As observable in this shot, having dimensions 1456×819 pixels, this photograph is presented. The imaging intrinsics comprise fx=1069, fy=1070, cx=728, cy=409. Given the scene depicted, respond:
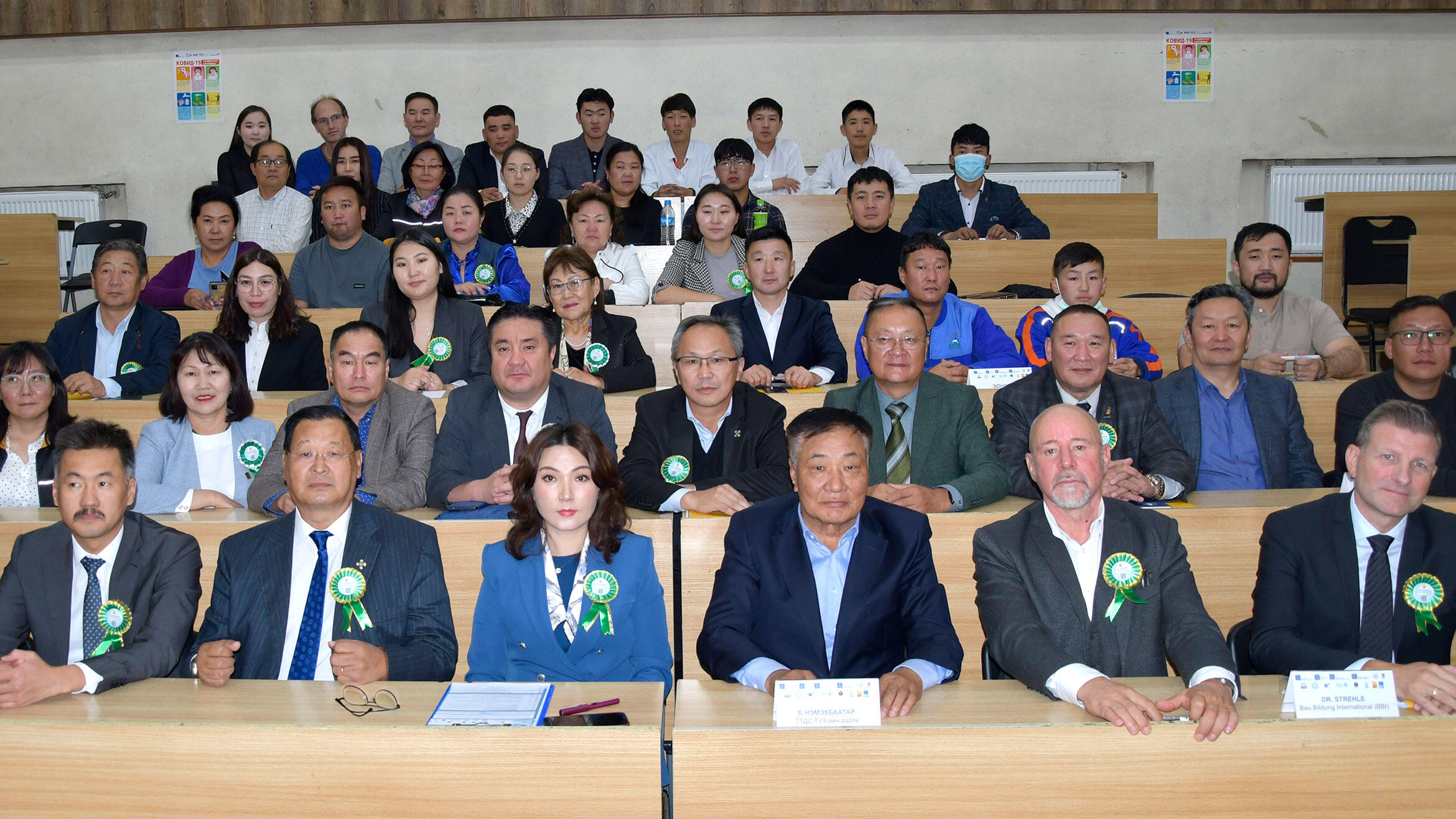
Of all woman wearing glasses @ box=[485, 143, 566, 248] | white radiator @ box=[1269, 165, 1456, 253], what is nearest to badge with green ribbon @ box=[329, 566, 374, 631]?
woman wearing glasses @ box=[485, 143, 566, 248]

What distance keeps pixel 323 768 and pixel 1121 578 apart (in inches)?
56.9

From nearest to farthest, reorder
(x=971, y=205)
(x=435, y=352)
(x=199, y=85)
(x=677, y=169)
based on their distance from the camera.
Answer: (x=435, y=352)
(x=971, y=205)
(x=677, y=169)
(x=199, y=85)

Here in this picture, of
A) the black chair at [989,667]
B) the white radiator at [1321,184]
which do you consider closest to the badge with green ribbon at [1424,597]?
the black chair at [989,667]

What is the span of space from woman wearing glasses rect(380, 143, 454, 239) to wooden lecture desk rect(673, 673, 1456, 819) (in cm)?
433

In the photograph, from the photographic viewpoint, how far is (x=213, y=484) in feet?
10.2

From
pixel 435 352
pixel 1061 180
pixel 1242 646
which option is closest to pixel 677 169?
pixel 1061 180

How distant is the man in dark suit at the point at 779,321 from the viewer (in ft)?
13.5

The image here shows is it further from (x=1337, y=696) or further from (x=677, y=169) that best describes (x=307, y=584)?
(x=677, y=169)

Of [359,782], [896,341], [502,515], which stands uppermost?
[896,341]

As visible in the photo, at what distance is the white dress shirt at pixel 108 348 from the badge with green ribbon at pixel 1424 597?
4.12 metres

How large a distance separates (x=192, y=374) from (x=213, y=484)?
322 mm

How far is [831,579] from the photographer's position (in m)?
2.26

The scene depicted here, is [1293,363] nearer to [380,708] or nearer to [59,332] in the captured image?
[380,708]

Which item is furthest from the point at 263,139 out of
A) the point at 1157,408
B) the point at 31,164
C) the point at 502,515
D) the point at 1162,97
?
the point at 1162,97
